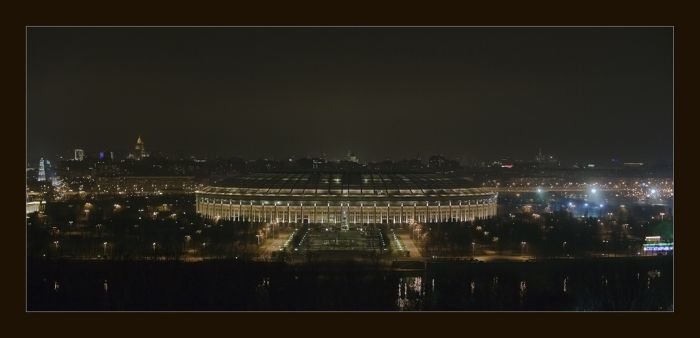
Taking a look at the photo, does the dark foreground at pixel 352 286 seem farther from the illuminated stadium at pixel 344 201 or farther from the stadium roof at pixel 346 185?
the stadium roof at pixel 346 185

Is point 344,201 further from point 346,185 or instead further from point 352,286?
point 352,286

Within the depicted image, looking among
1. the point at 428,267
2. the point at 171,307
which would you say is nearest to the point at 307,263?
the point at 428,267

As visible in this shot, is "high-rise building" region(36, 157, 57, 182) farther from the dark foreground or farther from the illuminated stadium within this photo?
the dark foreground

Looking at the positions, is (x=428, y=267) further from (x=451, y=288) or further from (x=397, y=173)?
(x=397, y=173)

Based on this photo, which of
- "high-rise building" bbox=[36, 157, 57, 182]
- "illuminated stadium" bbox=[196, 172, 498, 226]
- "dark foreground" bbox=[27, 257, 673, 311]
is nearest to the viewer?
"dark foreground" bbox=[27, 257, 673, 311]

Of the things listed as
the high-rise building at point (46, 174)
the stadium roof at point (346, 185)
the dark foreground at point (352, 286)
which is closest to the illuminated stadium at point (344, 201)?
the stadium roof at point (346, 185)

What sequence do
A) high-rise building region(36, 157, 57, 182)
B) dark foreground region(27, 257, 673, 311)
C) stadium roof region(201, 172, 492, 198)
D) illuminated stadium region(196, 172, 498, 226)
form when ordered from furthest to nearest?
1. high-rise building region(36, 157, 57, 182)
2. stadium roof region(201, 172, 492, 198)
3. illuminated stadium region(196, 172, 498, 226)
4. dark foreground region(27, 257, 673, 311)

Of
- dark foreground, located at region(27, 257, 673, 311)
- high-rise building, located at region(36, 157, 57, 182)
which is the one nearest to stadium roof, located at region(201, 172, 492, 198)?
high-rise building, located at region(36, 157, 57, 182)
